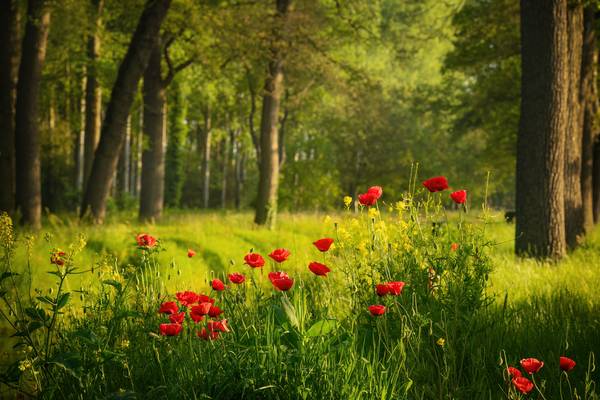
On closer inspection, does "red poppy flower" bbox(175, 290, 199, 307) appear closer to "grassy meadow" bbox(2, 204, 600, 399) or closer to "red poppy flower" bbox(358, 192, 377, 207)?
"grassy meadow" bbox(2, 204, 600, 399)

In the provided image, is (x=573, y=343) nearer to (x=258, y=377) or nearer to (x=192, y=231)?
(x=258, y=377)

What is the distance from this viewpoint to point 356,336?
3.32 m

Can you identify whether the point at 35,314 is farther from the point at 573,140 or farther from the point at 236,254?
the point at 573,140

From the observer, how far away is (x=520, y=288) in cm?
582

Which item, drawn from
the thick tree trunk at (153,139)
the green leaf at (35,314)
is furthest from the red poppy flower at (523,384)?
the thick tree trunk at (153,139)

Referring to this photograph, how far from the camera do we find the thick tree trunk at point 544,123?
7.64 m

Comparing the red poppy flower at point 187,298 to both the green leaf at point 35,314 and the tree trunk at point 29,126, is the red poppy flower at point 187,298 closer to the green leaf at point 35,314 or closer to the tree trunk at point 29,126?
the green leaf at point 35,314

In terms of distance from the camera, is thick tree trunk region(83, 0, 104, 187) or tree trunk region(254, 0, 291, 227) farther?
thick tree trunk region(83, 0, 104, 187)

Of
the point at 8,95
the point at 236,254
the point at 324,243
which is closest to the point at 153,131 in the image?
the point at 8,95

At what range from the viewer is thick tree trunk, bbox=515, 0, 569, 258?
7.64 metres

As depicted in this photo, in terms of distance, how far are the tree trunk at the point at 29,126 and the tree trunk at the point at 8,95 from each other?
17 cm

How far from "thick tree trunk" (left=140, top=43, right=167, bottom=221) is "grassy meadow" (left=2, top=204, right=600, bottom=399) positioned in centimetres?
1084

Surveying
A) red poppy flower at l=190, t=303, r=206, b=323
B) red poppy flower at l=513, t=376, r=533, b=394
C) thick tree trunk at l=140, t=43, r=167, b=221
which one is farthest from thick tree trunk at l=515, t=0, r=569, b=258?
thick tree trunk at l=140, t=43, r=167, b=221

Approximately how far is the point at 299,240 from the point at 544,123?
5.07 m
